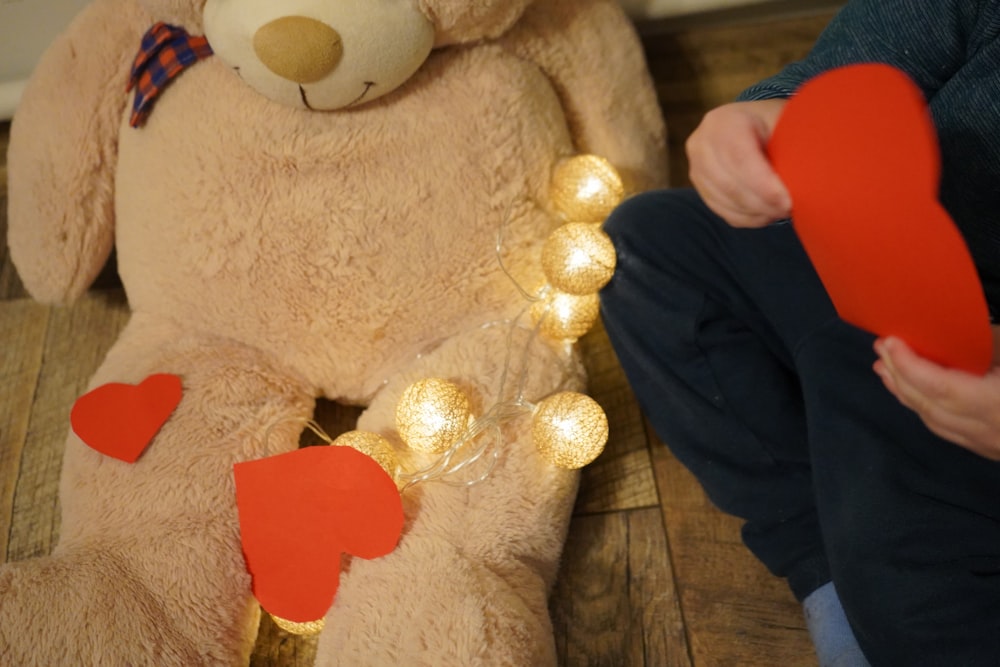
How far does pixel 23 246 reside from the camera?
2.47 ft

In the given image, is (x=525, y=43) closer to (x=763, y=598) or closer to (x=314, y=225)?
(x=314, y=225)

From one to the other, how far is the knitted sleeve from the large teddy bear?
225 mm

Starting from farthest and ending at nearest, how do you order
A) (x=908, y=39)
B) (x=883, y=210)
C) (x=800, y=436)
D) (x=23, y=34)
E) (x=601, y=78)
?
1. (x=23, y=34)
2. (x=601, y=78)
3. (x=800, y=436)
4. (x=908, y=39)
5. (x=883, y=210)

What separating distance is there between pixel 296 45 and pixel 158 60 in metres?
0.19

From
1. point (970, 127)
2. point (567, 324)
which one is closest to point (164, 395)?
point (567, 324)

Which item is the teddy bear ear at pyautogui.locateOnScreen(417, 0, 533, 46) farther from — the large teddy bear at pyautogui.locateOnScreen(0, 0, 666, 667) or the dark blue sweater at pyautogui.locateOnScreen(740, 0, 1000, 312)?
the dark blue sweater at pyautogui.locateOnScreen(740, 0, 1000, 312)

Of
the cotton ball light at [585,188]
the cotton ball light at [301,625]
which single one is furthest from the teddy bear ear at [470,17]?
the cotton ball light at [301,625]

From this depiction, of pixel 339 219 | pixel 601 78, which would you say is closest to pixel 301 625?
pixel 339 219

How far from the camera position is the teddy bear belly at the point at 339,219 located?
0.66 metres

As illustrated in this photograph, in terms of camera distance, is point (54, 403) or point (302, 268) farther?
point (54, 403)

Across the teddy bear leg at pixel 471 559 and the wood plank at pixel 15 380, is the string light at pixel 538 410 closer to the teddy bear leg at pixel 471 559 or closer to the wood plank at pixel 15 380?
the teddy bear leg at pixel 471 559

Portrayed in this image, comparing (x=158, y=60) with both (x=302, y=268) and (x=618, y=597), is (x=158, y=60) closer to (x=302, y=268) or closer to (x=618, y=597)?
(x=302, y=268)

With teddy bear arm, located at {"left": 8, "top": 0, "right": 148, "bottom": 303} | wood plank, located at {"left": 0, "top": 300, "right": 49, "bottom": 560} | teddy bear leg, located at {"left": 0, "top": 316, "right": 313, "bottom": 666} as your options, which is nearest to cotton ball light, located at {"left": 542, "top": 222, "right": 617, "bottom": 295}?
teddy bear leg, located at {"left": 0, "top": 316, "right": 313, "bottom": 666}

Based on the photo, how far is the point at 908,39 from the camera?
0.56 metres
